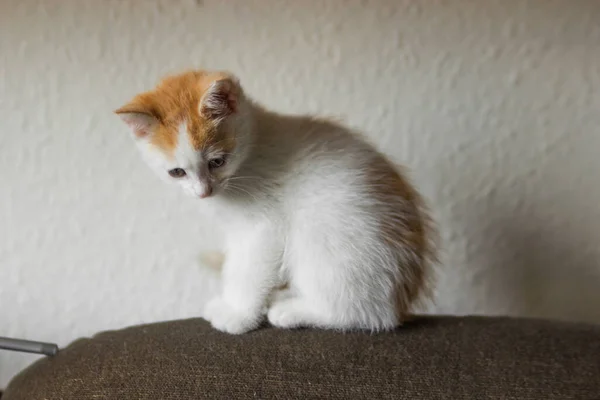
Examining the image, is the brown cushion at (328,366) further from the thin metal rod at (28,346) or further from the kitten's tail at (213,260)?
the kitten's tail at (213,260)

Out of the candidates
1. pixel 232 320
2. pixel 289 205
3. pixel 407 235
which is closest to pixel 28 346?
pixel 232 320

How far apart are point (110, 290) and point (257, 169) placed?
48cm

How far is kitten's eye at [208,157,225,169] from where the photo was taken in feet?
1.99

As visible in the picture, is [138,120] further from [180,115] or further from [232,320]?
[232,320]

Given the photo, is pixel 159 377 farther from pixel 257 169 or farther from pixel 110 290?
pixel 110 290

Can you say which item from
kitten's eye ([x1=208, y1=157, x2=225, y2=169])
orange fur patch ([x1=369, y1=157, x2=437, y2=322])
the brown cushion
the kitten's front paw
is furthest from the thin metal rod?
orange fur patch ([x1=369, y1=157, x2=437, y2=322])

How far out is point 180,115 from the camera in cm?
59

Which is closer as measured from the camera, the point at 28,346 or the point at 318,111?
the point at 28,346

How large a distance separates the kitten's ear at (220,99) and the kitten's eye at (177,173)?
0.24 ft

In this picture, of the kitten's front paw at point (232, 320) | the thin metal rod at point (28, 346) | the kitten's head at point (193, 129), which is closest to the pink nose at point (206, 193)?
the kitten's head at point (193, 129)

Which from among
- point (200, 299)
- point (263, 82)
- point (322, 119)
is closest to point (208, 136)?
point (322, 119)

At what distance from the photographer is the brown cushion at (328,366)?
54 centimetres

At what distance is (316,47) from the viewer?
891 millimetres

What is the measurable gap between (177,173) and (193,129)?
0.06 metres
